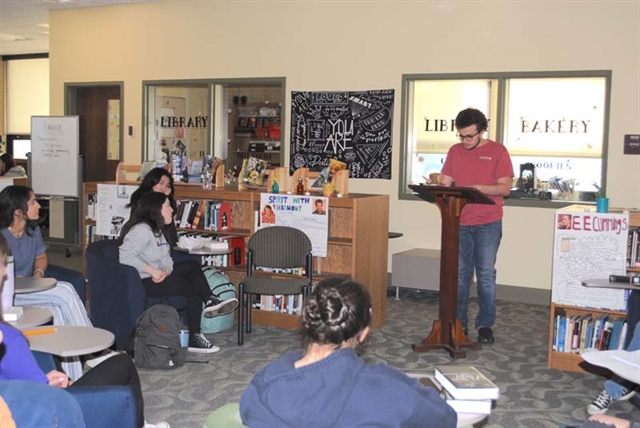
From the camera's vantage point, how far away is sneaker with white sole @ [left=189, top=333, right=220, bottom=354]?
563 centimetres

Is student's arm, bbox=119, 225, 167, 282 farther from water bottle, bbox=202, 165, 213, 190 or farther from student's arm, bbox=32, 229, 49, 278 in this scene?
water bottle, bbox=202, 165, 213, 190

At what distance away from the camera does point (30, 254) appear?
5305 mm

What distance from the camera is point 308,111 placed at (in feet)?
29.0

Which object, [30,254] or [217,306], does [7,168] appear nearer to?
[30,254]

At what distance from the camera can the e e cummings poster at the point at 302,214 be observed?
247 inches

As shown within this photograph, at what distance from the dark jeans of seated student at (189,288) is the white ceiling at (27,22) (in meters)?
5.26

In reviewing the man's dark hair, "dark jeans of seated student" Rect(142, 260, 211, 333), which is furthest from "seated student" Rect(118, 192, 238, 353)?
the man's dark hair

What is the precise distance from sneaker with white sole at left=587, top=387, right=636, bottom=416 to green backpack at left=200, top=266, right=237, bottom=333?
3.04 meters

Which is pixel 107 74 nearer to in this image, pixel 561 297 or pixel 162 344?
pixel 162 344

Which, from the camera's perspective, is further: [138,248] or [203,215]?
[203,215]

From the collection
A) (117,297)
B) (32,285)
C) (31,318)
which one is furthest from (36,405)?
(117,297)

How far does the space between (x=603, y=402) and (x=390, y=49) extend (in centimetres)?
498

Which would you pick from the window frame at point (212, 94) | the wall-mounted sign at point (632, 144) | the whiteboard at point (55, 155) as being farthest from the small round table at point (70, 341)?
the whiteboard at point (55, 155)

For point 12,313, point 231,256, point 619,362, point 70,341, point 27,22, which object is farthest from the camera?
point 27,22
